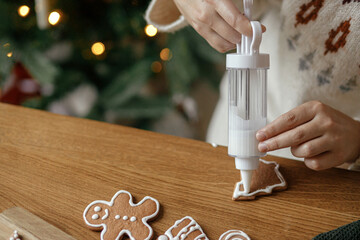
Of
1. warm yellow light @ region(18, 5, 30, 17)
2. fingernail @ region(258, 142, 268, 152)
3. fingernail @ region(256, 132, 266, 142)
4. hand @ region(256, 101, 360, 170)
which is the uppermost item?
warm yellow light @ region(18, 5, 30, 17)

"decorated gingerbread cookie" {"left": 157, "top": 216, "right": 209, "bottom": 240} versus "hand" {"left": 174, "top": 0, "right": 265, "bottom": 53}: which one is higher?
"hand" {"left": 174, "top": 0, "right": 265, "bottom": 53}

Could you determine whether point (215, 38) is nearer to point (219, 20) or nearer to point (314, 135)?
point (219, 20)

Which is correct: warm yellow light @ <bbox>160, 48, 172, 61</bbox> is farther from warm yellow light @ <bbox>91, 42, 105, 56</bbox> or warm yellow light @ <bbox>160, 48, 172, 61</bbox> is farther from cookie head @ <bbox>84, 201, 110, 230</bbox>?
cookie head @ <bbox>84, 201, 110, 230</bbox>

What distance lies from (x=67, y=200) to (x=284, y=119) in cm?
35

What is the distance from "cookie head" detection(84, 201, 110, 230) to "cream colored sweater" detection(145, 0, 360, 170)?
45cm

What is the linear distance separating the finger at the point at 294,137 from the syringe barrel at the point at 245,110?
0.02 meters

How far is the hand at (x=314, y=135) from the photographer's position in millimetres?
548

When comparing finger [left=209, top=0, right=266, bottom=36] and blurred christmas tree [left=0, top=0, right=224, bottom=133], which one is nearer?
finger [left=209, top=0, right=266, bottom=36]

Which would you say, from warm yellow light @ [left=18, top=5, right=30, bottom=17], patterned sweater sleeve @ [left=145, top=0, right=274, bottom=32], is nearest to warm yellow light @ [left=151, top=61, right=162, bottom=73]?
warm yellow light @ [left=18, top=5, right=30, bottom=17]

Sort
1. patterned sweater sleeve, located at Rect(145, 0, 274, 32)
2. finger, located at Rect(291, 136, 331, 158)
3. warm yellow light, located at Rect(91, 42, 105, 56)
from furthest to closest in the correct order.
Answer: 1. warm yellow light, located at Rect(91, 42, 105, 56)
2. patterned sweater sleeve, located at Rect(145, 0, 274, 32)
3. finger, located at Rect(291, 136, 331, 158)

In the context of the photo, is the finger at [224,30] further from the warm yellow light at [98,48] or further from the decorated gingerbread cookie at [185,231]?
the warm yellow light at [98,48]

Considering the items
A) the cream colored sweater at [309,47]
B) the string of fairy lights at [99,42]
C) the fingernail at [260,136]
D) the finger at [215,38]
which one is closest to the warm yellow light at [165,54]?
the string of fairy lights at [99,42]

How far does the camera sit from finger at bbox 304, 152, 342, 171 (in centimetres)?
59

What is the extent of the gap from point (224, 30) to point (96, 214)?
32cm
